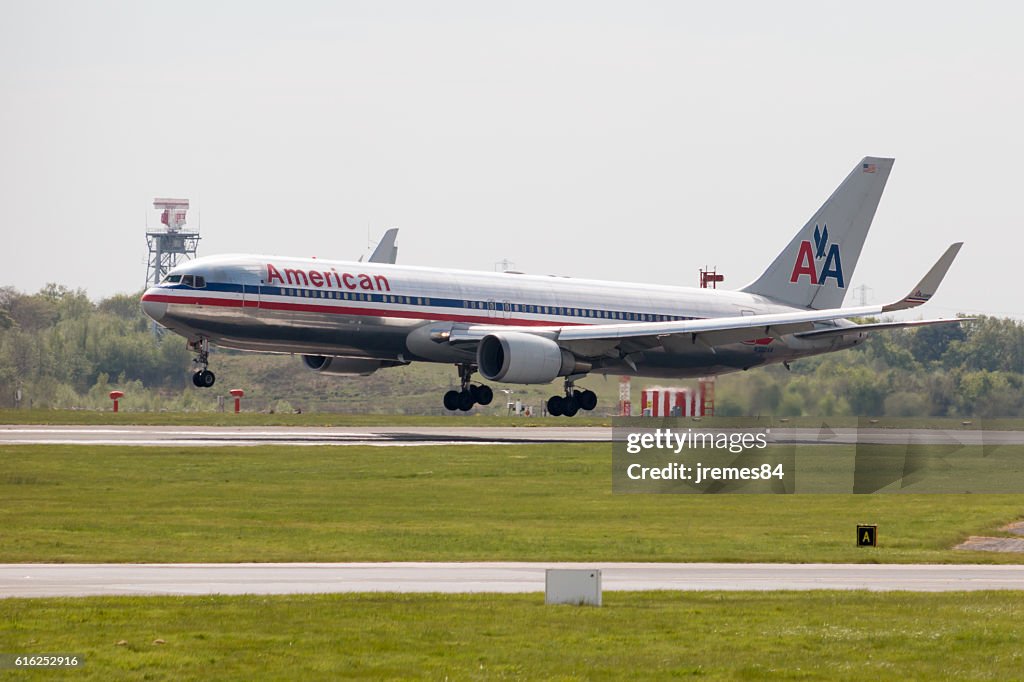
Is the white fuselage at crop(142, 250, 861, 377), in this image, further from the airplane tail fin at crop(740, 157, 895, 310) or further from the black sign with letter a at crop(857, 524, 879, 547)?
the black sign with letter a at crop(857, 524, 879, 547)

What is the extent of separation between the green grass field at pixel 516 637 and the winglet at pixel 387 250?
53822 mm

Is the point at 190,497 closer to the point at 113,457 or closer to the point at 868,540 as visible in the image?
the point at 113,457

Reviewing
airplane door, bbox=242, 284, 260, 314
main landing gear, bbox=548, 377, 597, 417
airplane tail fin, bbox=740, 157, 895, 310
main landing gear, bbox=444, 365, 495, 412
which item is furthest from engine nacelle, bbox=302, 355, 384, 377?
airplane tail fin, bbox=740, 157, 895, 310

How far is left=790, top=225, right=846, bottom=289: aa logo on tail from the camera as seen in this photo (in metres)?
70.2

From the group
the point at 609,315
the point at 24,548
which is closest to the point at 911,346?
the point at 609,315

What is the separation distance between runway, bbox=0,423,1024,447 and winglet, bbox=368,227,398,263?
10.2 metres

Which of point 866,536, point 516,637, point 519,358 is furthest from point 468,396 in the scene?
point 516,637

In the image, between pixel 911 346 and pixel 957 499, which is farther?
pixel 911 346

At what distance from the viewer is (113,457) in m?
44.5

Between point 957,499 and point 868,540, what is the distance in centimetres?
1088

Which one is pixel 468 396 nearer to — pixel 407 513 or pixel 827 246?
pixel 827 246

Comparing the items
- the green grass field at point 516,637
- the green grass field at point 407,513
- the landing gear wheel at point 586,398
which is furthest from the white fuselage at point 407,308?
the green grass field at point 516,637

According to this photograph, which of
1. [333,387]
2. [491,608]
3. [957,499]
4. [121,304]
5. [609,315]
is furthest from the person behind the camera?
[121,304]

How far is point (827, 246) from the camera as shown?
231 ft
